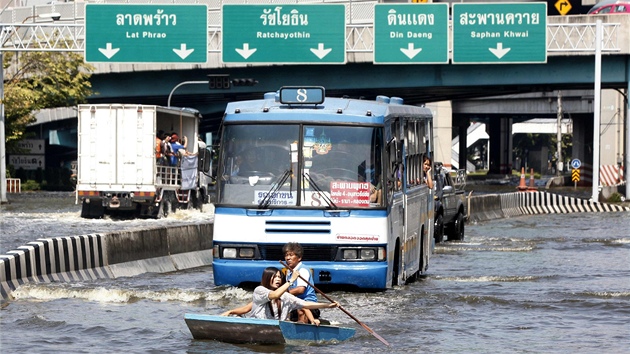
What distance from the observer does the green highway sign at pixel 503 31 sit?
48.2 meters

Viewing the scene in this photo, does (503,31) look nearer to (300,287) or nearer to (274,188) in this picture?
(274,188)

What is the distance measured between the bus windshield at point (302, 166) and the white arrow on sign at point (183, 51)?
102 feet

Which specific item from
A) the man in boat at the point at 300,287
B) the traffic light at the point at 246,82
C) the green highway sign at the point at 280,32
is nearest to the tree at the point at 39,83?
the traffic light at the point at 246,82

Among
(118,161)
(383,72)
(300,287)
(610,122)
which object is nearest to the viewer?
(300,287)

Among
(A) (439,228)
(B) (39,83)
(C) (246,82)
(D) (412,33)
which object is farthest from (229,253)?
(B) (39,83)

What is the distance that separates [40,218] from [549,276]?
62.0ft

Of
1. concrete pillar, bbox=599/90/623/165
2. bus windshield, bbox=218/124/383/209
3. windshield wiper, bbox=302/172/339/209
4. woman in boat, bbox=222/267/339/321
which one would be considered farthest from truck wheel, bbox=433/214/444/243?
concrete pillar, bbox=599/90/623/165

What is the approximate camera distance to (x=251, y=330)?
1239 cm

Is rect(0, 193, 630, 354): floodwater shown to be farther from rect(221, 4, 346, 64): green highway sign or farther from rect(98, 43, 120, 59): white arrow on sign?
rect(221, 4, 346, 64): green highway sign

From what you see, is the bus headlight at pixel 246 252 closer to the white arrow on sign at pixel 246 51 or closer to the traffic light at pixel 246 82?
the white arrow on sign at pixel 246 51

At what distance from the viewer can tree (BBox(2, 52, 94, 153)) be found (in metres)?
58.4

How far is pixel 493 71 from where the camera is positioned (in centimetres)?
5253

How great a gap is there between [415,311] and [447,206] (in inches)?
587

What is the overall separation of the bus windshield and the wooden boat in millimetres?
3879
